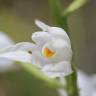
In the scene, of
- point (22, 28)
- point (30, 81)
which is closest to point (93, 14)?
point (22, 28)

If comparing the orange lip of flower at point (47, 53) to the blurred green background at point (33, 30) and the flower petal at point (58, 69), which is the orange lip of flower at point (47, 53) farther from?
the blurred green background at point (33, 30)

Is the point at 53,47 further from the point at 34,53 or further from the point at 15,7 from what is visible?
the point at 15,7

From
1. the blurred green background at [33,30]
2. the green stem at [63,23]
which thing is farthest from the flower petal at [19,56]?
the blurred green background at [33,30]

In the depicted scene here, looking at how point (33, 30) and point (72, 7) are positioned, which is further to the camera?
point (33, 30)

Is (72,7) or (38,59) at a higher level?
(72,7)

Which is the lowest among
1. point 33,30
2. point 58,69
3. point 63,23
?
point 58,69

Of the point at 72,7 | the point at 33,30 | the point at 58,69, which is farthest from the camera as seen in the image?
the point at 33,30

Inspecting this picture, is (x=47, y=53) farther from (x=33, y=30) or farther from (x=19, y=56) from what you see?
(x=33, y=30)

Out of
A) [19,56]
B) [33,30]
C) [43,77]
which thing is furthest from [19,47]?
[33,30]

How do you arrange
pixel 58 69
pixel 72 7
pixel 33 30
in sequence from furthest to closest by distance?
pixel 33 30
pixel 72 7
pixel 58 69
